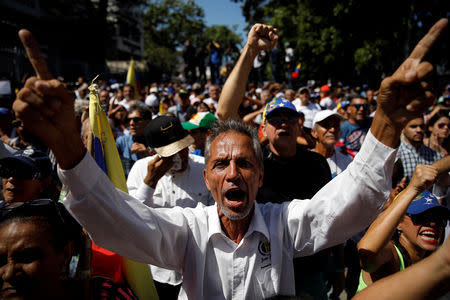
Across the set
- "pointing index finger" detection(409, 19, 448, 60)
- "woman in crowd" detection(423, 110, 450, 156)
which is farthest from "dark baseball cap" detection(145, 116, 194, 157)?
"woman in crowd" detection(423, 110, 450, 156)

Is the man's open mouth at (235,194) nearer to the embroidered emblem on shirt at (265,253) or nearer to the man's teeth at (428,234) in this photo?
the embroidered emblem on shirt at (265,253)

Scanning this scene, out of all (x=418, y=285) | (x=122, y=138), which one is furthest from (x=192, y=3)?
(x=418, y=285)

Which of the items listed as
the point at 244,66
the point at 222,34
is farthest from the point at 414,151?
the point at 222,34

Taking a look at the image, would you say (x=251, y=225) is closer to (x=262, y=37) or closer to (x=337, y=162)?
(x=262, y=37)

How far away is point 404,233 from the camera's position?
2406 millimetres

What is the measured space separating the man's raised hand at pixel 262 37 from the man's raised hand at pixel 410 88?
128 centimetres

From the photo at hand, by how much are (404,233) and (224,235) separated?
4.48ft

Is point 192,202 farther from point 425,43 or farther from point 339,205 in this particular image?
point 425,43

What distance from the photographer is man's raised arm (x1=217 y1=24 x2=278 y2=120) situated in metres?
2.51

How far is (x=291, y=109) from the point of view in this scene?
3.15m

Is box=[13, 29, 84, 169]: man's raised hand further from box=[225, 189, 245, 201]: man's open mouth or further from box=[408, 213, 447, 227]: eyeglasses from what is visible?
box=[408, 213, 447, 227]: eyeglasses

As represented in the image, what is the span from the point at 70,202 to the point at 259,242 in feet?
3.01

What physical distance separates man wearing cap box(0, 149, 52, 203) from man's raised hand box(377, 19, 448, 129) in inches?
92.8

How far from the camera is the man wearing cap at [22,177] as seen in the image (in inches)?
98.9
